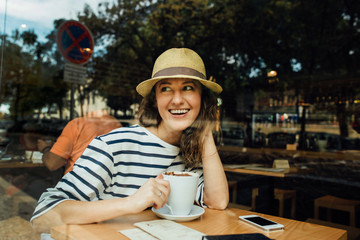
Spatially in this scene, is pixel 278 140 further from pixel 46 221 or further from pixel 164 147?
pixel 46 221

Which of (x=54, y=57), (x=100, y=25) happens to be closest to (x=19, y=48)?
(x=54, y=57)

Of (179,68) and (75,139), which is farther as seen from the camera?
(75,139)

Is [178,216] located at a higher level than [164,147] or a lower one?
lower

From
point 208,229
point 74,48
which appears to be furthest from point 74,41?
point 208,229

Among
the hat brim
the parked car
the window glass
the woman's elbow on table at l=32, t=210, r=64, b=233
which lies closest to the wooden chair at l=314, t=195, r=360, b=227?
the window glass

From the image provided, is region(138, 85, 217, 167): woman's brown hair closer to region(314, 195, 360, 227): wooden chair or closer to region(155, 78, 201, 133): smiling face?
region(155, 78, 201, 133): smiling face

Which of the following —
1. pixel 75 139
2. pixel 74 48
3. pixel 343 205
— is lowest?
pixel 343 205

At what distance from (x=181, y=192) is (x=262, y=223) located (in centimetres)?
30

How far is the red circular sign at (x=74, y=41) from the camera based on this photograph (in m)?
2.45

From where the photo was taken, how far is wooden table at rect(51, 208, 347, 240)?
809 millimetres

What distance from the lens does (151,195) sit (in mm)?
880

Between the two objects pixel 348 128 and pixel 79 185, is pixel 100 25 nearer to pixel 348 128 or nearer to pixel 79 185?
pixel 79 185

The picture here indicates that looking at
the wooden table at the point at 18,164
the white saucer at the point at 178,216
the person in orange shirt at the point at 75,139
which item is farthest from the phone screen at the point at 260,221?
the wooden table at the point at 18,164

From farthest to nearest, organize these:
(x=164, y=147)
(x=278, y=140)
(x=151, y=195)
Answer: (x=278, y=140)
(x=164, y=147)
(x=151, y=195)
